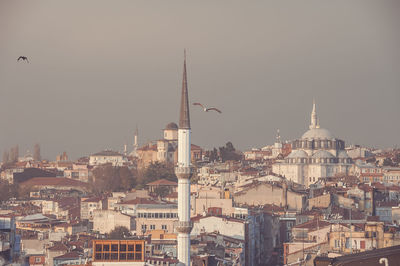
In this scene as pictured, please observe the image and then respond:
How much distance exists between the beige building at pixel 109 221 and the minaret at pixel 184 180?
11250mm

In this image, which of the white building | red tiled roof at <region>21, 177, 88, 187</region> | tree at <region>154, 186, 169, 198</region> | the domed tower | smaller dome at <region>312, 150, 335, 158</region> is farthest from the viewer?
the white building

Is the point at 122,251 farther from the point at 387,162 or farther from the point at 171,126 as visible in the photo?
the point at 171,126

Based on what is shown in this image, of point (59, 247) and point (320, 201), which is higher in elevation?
point (320, 201)

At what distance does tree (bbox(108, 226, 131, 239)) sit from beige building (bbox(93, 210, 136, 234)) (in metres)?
0.35

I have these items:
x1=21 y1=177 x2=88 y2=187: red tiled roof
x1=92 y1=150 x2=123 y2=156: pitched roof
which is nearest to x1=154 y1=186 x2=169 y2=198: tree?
x1=21 y1=177 x2=88 y2=187: red tiled roof

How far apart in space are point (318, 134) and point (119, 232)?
54533 millimetres

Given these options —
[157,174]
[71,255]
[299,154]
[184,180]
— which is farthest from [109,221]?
[299,154]

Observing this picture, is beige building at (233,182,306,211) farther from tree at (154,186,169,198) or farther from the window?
the window

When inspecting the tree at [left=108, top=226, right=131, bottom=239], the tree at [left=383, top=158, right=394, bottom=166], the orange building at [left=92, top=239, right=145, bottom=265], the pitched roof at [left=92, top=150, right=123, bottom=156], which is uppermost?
the pitched roof at [left=92, top=150, right=123, bottom=156]

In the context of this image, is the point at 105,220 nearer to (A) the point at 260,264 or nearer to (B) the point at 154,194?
(A) the point at 260,264

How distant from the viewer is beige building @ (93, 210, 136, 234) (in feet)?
149

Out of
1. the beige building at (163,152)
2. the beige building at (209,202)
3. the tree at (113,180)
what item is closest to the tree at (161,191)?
the tree at (113,180)

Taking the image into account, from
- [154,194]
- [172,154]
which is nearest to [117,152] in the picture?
[172,154]

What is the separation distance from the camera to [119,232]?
43.7 meters
